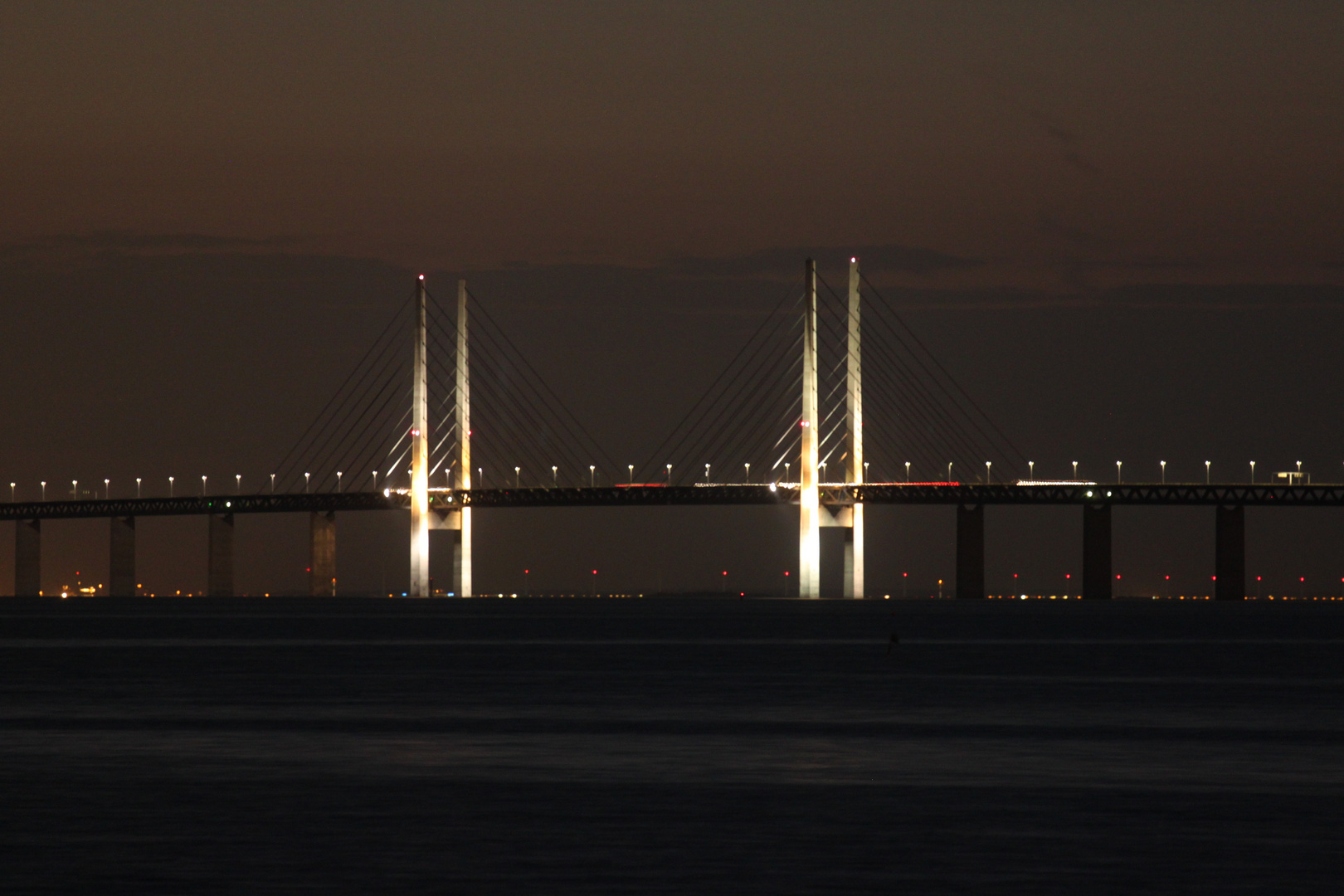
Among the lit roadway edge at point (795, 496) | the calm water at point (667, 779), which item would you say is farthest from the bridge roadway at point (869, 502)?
the calm water at point (667, 779)

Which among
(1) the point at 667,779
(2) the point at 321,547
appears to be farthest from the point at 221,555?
(1) the point at 667,779

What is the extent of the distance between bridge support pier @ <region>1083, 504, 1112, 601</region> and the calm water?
11402 centimetres

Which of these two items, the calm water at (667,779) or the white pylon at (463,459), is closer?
the calm water at (667,779)

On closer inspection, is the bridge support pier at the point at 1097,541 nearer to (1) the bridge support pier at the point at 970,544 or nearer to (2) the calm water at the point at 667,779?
(1) the bridge support pier at the point at 970,544

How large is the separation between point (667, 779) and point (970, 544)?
144 meters

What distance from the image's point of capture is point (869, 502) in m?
147

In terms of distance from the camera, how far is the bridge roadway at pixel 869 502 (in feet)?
502

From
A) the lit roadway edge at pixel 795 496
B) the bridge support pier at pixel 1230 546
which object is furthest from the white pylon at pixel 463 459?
the bridge support pier at pixel 1230 546

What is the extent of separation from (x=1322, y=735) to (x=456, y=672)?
2260cm

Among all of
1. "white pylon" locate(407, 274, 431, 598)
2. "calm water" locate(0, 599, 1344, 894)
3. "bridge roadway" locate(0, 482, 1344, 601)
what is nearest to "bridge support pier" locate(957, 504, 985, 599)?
"bridge roadway" locate(0, 482, 1344, 601)

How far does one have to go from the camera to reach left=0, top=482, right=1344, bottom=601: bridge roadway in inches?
6019

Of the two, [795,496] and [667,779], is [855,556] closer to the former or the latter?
[795,496]

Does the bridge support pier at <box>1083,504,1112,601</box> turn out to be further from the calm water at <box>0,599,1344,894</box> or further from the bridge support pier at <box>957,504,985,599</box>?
the calm water at <box>0,599,1344,894</box>

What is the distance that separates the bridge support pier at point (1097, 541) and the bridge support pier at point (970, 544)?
307 inches
